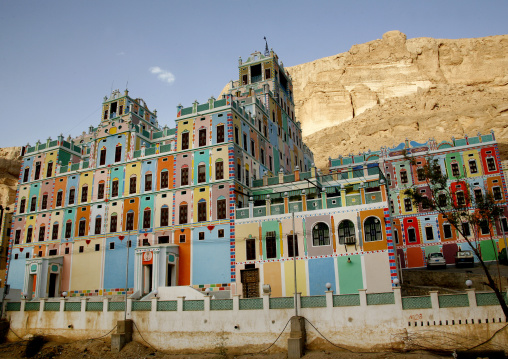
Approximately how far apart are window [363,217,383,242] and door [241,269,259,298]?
336 inches

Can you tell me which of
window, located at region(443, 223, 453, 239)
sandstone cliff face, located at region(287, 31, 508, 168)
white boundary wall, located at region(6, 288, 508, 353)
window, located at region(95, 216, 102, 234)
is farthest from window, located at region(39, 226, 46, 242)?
sandstone cliff face, located at region(287, 31, 508, 168)

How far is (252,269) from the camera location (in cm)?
3334

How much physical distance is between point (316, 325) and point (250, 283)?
9.68 m

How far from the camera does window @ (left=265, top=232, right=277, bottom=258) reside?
32.9 meters

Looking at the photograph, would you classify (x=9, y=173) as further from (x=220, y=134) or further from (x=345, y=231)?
(x=345, y=231)

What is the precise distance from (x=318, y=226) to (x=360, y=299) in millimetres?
9177

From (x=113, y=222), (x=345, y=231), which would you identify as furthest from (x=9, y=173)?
(x=345, y=231)

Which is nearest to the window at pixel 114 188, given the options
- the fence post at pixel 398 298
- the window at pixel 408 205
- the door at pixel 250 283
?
the door at pixel 250 283


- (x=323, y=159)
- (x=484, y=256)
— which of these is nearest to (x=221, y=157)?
(x=484, y=256)

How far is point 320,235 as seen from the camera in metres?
32.1

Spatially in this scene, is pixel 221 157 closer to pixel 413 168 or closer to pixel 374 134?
pixel 413 168

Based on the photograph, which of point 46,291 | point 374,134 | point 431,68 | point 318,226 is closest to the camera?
point 318,226

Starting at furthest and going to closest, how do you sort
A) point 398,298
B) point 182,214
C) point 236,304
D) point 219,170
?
1. point 182,214
2. point 219,170
3. point 236,304
4. point 398,298

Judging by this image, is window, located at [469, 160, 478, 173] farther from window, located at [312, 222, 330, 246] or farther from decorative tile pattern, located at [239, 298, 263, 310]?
decorative tile pattern, located at [239, 298, 263, 310]
